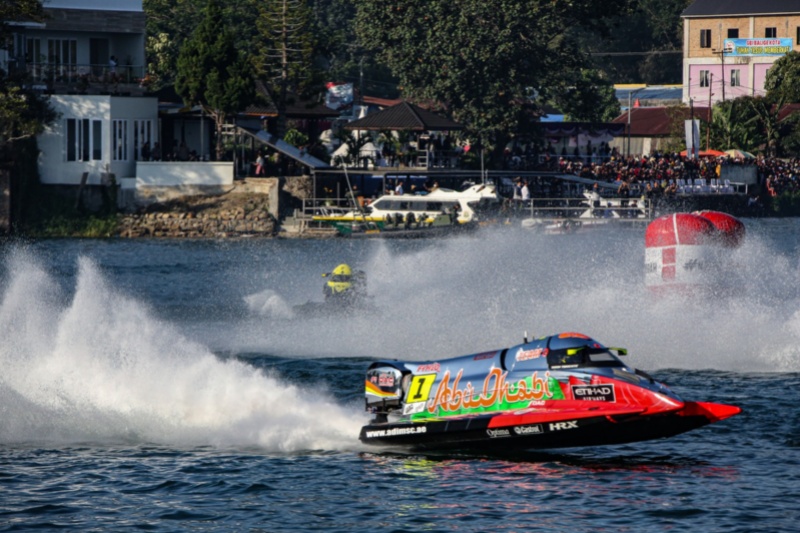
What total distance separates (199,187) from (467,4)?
71.7ft

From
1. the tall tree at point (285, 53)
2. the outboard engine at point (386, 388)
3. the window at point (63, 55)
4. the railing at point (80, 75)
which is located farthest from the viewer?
the tall tree at point (285, 53)

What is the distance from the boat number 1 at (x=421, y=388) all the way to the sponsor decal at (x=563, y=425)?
6.37 ft

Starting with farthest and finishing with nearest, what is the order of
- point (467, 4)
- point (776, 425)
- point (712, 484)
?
point (467, 4)
point (776, 425)
point (712, 484)

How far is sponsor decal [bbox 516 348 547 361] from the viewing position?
18.8 m

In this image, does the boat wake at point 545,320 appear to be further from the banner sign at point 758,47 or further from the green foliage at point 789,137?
the banner sign at point 758,47

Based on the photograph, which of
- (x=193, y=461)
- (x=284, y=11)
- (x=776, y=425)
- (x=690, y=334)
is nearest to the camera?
(x=193, y=461)

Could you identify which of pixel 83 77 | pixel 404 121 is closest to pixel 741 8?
pixel 404 121

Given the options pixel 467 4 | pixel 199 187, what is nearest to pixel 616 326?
pixel 199 187

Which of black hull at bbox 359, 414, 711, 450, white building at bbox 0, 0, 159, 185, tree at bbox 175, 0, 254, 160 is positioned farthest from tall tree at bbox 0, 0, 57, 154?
black hull at bbox 359, 414, 711, 450

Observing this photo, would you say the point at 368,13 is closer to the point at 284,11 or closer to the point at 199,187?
the point at 284,11

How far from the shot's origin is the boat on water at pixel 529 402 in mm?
18312

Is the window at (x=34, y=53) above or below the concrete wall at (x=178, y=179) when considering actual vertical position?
above

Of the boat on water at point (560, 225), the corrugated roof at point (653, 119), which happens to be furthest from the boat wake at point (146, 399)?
the corrugated roof at point (653, 119)

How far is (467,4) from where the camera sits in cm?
7869
